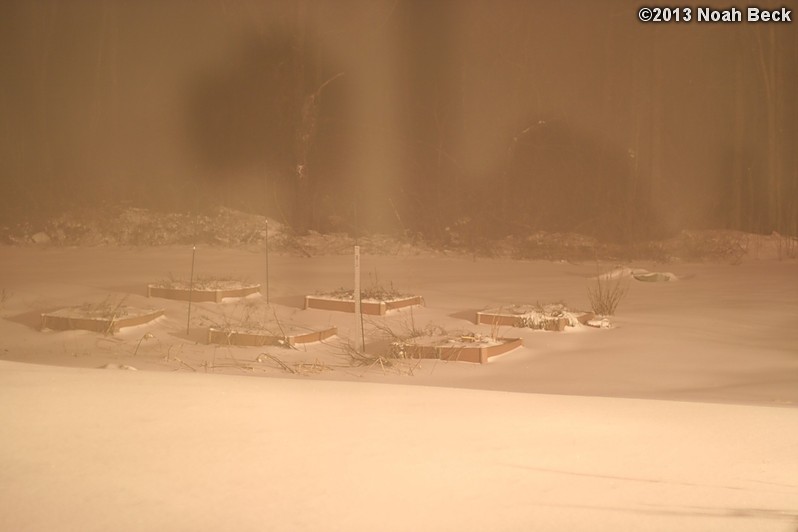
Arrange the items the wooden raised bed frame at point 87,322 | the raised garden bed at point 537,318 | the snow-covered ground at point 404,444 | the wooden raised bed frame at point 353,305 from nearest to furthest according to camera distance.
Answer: the snow-covered ground at point 404,444 < the wooden raised bed frame at point 87,322 < the raised garden bed at point 537,318 < the wooden raised bed frame at point 353,305

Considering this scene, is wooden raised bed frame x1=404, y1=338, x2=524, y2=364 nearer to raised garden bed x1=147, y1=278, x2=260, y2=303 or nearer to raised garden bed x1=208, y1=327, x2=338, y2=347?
raised garden bed x1=208, y1=327, x2=338, y2=347

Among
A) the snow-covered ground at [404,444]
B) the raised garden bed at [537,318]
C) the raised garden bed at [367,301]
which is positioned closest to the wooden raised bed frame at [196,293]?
the raised garden bed at [367,301]

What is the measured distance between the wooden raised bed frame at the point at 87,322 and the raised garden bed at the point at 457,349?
247 centimetres

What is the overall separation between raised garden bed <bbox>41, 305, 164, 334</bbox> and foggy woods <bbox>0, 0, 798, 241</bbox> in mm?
8785

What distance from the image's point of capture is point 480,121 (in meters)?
16.2

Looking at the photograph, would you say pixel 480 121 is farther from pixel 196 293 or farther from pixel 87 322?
pixel 87 322

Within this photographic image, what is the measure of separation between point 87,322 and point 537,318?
12.5 feet

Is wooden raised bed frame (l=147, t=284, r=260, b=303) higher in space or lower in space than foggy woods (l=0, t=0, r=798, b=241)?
lower

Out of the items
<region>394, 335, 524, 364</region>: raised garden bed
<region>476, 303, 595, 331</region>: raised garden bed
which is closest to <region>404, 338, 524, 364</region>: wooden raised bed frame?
<region>394, 335, 524, 364</region>: raised garden bed

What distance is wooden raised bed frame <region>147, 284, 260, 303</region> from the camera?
8.04 meters

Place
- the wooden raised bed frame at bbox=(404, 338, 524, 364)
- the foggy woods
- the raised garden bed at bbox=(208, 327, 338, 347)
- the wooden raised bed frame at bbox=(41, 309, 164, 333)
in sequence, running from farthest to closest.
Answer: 1. the foggy woods
2. the wooden raised bed frame at bbox=(41, 309, 164, 333)
3. the raised garden bed at bbox=(208, 327, 338, 347)
4. the wooden raised bed frame at bbox=(404, 338, 524, 364)

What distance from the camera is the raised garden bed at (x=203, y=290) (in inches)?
317

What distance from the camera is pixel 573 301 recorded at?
28.5ft

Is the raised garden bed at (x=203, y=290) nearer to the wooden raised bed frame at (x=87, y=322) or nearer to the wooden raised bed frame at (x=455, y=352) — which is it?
the wooden raised bed frame at (x=87, y=322)
